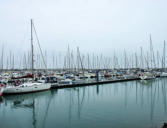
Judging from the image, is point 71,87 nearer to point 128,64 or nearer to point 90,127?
point 90,127

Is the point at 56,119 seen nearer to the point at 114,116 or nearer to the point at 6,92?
the point at 114,116

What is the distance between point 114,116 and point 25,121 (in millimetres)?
8950

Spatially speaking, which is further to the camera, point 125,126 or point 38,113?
point 38,113

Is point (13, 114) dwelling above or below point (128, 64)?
below

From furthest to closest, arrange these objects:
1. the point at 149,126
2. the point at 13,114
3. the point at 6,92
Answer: the point at 6,92, the point at 13,114, the point at 149,126

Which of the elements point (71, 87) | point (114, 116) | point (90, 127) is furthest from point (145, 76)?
point (90, 127)

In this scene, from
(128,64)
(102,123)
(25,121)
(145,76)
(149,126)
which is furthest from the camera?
(128,64)

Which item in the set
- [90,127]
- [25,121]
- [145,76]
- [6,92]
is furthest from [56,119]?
[145,76]

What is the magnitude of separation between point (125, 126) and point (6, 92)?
897 inches

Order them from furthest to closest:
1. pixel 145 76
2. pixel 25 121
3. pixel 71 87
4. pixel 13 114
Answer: pixel 145 76, pixel 71 87, pixel 13 114, pixel 25 121

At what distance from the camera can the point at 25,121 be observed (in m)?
15.4

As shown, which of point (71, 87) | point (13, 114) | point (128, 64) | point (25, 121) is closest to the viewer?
point (25, 121)

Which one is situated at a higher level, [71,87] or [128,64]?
[128,64]

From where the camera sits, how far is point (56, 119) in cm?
1574
